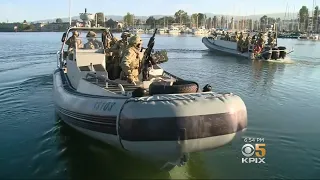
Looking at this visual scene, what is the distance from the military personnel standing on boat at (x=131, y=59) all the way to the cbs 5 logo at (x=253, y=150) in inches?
104

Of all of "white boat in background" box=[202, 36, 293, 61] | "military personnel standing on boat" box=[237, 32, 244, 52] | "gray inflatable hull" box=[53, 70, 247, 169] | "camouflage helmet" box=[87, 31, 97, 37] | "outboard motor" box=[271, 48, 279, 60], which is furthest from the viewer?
"military personnel standing on boat" box=[237, 32, 244, 52]

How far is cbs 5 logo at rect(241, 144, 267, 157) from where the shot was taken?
6902mm

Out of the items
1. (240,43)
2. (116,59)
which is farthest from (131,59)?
(240,43)

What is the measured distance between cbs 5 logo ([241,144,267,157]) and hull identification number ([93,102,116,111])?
2.90 metres

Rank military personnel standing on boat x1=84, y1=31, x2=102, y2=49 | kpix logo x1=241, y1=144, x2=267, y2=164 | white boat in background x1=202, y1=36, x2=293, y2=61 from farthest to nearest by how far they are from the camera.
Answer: white boat in background x1=202, y1=36, x2=293, y2=61 → military personnel standing on boat x1=84, y1=31, x2=102, y2=49 → kpix logo x1=241, y1=144, x2=267, y2=164

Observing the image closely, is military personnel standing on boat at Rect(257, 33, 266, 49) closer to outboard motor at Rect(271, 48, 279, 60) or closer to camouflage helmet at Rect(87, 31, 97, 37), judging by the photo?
outboard motor at Rect(271, 48, 279, 60)

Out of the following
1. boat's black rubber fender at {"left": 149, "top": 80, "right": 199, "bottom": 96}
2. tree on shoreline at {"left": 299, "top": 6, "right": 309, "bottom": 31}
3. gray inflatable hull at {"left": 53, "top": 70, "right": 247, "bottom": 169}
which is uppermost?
tree on shoreline at {"left": 299, "top": 6, "right": 309, "bottom": 31}

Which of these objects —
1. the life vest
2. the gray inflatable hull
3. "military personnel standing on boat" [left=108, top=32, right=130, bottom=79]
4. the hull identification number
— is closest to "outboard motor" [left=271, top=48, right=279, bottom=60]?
the life vest

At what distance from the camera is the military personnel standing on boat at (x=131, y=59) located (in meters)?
6.98

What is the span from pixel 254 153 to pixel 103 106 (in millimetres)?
3298

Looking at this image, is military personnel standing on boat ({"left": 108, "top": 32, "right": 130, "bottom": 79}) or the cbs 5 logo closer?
the cbs 5 logo

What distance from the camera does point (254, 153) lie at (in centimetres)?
710

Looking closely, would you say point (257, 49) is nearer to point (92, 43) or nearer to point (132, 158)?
point (92, 43)

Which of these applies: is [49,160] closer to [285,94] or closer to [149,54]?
[149,54]
